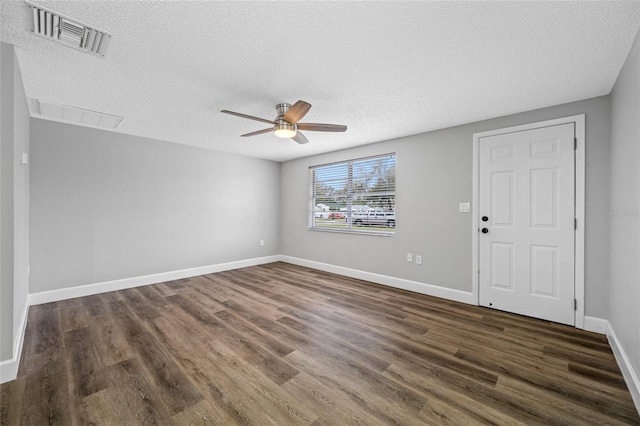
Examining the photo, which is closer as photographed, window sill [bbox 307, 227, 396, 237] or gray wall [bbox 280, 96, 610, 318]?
gray wall [bbox 280, 96, 610, 318]

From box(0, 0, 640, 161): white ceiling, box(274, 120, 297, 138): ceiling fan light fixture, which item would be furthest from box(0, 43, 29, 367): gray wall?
box(274, 120, 297, 138): ceiling fan light fixture

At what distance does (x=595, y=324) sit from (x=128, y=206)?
6.05 m

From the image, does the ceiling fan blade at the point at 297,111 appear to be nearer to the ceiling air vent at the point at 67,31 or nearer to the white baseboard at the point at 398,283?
the ceiling air vent at the point at 67,31

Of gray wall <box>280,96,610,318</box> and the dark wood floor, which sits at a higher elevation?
gray wall <box>280,96,610,318</box>

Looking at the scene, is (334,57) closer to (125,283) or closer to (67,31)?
(67,31)

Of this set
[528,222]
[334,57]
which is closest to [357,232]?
[528,222]

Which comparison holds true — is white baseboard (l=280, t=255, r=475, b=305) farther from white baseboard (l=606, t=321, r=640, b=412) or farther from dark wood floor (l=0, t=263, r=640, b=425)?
white baseboard (l=606, t=321, r=640, b=412)

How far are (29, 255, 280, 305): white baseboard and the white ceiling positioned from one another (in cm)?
243

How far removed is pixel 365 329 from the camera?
2.66m

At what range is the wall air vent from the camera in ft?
9.61

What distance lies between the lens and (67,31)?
1.72 metres

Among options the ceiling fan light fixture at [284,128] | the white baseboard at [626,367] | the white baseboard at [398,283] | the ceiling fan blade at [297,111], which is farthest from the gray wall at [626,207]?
the ceiling fan light fixture at [284,128]

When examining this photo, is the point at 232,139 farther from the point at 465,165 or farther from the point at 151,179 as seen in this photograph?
the point at 465,165

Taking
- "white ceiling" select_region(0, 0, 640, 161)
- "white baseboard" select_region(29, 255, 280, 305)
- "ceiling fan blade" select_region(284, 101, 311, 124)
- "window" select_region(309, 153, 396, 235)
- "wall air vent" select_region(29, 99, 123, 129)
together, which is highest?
"white ceiling" select_region(0, 0, 640, 161)
